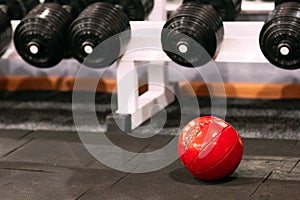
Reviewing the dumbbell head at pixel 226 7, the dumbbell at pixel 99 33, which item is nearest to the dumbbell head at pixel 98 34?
the dumbbell at pixel 99 33

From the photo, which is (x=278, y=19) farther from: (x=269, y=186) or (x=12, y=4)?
(x=12, y=4)

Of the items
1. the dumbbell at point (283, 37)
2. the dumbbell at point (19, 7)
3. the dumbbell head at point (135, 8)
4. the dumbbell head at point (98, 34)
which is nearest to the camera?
the dumbbell at point (283, 37)

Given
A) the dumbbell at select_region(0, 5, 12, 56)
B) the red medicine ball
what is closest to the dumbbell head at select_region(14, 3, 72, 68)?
the dumbbell at select_region(0, 5, 12, 56)

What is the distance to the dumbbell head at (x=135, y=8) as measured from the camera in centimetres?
307

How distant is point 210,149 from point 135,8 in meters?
1.01

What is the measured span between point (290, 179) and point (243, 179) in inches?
6.7

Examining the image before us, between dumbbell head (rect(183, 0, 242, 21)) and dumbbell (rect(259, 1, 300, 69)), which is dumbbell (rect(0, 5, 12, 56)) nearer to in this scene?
dumbbell head (rect(183, 0, 242, 21))

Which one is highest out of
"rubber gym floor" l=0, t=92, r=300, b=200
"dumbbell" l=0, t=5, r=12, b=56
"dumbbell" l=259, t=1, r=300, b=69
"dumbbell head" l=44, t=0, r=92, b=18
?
"dumbbell" l=259, t=1, r=300, b=69

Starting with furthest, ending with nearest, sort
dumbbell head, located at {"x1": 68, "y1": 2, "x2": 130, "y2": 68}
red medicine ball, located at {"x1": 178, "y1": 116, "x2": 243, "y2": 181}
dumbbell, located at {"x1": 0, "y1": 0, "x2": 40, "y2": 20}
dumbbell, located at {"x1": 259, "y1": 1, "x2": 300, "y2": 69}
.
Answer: dumbbell, located at {"x1": 0, "y1": 0, "x2": 40, "y2": 20} < dumbbell head, located at {"x1": 68, "y1": 2, "x2": 130, "y2": 68} < dumbbell, located at {"x1": 259, "y1": 1, "x2": 300, "y2": 69} < red medicine ball, located at {"x1": 178, "y1": 116, "x2": 243, "y2": 181}

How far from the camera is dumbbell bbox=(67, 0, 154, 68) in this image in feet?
9.46

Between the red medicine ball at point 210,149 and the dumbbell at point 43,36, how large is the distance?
33.8 inches

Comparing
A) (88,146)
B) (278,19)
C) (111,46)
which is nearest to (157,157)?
(88,146)

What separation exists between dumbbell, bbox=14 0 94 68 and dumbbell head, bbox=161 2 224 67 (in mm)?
469

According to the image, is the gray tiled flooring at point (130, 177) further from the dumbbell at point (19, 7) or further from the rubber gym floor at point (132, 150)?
the dumbbell at point (19, 7)
